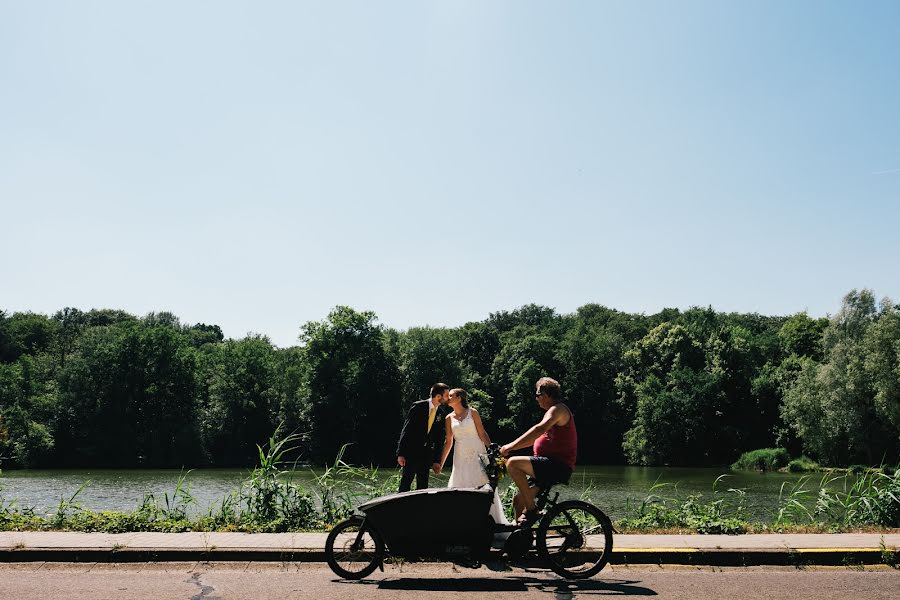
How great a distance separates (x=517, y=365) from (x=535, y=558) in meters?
61.4

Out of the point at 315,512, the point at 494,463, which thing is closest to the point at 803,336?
the point at 315,512

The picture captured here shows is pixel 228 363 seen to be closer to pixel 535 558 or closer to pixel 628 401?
pixel 628 401

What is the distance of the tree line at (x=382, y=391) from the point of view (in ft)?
177

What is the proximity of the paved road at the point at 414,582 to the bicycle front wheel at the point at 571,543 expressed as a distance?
0.14 m

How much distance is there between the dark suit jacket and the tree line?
43.1 meters

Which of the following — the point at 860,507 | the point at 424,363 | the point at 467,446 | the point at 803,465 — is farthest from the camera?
the point at 424,363

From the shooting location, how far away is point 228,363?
205 ft

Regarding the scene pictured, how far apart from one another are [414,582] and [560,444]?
186 cm

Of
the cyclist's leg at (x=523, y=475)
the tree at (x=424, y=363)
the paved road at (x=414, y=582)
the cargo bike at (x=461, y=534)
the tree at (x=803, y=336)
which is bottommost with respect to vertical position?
the paved road at (x=414, y=582)

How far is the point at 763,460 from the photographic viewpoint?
50.5 meters

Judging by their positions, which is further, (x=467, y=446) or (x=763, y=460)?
(x=763, y=460)

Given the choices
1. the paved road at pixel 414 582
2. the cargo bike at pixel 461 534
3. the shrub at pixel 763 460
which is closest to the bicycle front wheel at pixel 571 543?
the cargo bike at pixel 461 534

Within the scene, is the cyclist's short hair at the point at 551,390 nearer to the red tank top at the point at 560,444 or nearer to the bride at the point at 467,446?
the red tank top at the point at 560,444

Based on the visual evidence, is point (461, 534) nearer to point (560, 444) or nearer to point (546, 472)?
point (546, 472)
